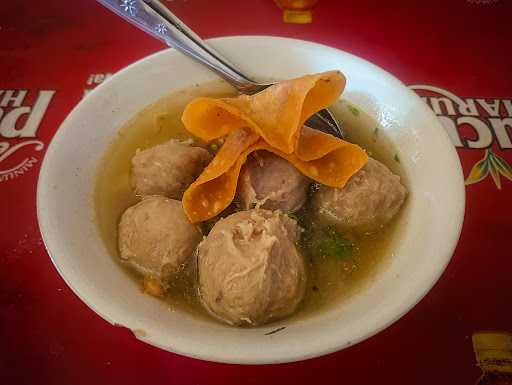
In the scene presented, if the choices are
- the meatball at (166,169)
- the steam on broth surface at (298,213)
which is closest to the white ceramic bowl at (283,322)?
the steam on broth surface at (298,213)

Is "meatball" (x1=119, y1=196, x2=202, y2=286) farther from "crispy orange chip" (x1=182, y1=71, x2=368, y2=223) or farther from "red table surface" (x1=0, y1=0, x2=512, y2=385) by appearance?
"red table surface" (x1=0, y1=0, x2=512, y2=385)

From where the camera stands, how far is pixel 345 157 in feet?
3.96

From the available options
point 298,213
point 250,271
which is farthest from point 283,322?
point 298,213

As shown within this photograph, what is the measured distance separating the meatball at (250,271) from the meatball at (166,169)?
25 centimetres

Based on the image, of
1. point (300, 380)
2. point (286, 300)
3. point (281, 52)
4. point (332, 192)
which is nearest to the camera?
point (286, 300)

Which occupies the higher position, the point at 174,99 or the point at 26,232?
the point at 174,99

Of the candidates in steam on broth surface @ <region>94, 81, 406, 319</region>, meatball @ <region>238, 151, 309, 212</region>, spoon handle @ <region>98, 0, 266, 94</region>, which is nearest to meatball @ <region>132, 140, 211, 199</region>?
steam on broth surface @ <region>94, 81, 406, 319</region>

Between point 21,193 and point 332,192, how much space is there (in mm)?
1035

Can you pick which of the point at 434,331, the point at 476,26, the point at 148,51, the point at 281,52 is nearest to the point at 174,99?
the point at 281,52

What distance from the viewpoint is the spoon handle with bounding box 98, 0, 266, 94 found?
141 centimetres

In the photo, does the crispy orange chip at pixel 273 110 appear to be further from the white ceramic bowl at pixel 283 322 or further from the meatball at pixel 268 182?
the white ceramic bowl at pixel 283 322

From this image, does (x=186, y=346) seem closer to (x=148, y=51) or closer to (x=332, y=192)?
(x=332, y=192)

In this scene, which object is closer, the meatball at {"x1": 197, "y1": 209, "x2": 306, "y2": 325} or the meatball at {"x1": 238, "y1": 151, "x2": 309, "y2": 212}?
the meatball at {"x1": 197, "y1": 209, "x2": 306, "y2": 325}

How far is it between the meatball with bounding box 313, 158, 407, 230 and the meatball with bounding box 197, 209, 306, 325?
215mm
